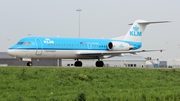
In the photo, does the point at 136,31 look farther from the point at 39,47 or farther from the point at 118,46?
the point at 39,47

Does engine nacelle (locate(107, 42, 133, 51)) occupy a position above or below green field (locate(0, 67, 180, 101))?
above

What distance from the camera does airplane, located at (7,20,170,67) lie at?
123 ft

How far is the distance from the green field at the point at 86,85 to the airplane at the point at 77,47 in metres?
10.0

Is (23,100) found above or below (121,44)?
below

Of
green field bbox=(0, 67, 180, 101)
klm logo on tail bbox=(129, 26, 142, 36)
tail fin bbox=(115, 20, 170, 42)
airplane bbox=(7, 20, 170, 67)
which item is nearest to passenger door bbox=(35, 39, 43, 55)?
airplane bbox=(7, 20, 170, 67)

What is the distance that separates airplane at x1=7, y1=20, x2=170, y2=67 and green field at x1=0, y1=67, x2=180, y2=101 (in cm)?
1003

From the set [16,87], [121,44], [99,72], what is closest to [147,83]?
[99,72]

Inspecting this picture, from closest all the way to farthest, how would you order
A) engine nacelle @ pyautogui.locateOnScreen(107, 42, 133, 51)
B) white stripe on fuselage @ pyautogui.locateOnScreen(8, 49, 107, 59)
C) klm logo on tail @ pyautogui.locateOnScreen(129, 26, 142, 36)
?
1. white stripe on fuselage @ pyautogui.locateOnScreen(8, 49, 107, 59)
2. engine nacelle @ pyautogui.locateOnScreen(107, 42, 133, 51)
3. klm logo on tail @ pyautogui.locateOnScreen(129, 26, 142, 36)

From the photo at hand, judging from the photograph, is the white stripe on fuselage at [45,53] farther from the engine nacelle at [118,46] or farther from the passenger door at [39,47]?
the engine nacelle at [118,46]

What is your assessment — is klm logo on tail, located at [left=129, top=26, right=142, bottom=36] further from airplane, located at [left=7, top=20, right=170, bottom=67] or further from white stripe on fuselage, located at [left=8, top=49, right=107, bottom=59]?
white stripe on fuselage, located at [left=8, top=49, right=107, bottom=59]

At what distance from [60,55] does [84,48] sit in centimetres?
338

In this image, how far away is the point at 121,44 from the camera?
44.3 meters

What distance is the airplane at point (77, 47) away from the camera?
123 ft

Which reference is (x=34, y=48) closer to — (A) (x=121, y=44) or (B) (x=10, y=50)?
(B) (x=10, y=50)
